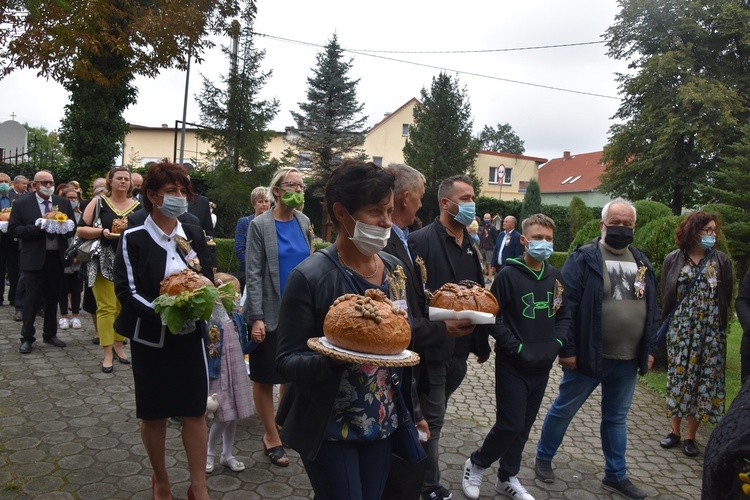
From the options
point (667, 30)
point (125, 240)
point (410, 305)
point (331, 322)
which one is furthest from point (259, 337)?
point (667, 30)

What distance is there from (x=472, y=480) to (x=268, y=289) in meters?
2.20

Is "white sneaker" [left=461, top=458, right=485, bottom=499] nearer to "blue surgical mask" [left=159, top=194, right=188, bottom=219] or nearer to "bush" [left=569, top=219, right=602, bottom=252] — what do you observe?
"blue surgical mask" [left=159, top=194, right=188, bottom=219]

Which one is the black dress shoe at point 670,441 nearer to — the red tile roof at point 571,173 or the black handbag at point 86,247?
the black handbag at point 86,247

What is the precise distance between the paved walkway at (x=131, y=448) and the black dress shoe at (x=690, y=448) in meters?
0.09

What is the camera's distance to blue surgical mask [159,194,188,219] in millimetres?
3746

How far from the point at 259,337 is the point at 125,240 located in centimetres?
149

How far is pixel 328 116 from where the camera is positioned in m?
36.8

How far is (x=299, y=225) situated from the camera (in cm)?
516

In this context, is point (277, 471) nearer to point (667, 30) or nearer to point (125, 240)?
point (125, 240)

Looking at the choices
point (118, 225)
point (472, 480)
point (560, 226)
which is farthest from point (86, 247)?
point (560, 226)

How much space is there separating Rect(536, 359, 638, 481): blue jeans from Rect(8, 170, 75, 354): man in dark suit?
639 centimetres

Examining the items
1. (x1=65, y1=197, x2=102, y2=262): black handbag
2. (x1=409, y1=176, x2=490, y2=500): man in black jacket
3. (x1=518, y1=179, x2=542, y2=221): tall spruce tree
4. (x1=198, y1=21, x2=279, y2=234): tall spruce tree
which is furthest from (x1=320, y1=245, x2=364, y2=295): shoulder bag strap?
(x1=518, y1=179, x2=542, y2=221): tall spruce tree

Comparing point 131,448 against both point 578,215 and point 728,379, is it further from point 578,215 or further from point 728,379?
point 578,215

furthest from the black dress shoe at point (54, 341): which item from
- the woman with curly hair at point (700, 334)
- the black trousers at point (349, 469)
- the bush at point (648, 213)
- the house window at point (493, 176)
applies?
the house window at point (493, 176)
